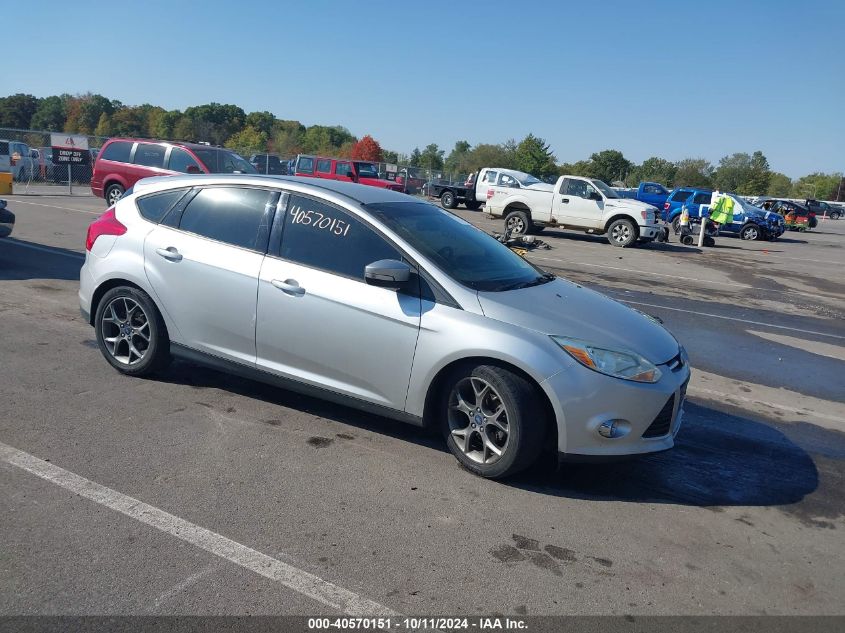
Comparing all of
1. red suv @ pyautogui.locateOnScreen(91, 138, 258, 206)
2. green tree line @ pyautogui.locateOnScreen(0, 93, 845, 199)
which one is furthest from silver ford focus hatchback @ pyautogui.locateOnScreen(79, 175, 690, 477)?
green tree line @ pyautogui.locateOnScreen(0, 93, 845, 199)

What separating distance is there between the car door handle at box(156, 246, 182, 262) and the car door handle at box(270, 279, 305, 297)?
0.94 metres

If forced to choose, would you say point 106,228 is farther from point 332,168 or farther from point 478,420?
point 332,168

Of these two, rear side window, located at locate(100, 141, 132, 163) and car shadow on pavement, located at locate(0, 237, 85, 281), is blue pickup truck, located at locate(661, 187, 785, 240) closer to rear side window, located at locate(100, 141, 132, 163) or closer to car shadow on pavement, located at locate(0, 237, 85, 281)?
rear side window, located at locate(100, 141, 132, 163)

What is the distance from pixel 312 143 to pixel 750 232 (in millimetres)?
83621

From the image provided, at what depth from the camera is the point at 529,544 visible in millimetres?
3594

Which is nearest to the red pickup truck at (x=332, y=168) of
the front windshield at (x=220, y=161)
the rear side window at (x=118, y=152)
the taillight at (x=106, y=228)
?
the front windshield at (x=220, y=161)

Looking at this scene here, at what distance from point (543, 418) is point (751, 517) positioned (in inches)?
52.2

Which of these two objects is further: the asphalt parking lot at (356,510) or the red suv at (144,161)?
the red suv at (144,161)

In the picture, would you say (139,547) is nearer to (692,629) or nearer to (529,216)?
(692,629)

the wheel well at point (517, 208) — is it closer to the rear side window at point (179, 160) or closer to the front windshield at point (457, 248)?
the rear side window at point (179, 160)

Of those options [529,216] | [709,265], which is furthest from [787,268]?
[529,216]

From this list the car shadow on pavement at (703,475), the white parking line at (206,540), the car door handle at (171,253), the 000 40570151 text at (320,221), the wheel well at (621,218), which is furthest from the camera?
the wheel well at (621,218)

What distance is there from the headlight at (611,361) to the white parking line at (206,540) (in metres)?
1.83

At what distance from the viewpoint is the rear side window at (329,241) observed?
4.67m
